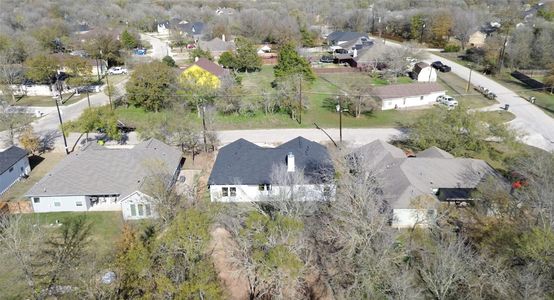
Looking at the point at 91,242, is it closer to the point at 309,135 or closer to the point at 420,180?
the point at 420,180

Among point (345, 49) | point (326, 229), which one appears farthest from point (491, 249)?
point (345, 49)

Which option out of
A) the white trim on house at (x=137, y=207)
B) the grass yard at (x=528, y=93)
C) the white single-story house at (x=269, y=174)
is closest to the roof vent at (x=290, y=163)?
the white single-story house at (x=269, y=174)

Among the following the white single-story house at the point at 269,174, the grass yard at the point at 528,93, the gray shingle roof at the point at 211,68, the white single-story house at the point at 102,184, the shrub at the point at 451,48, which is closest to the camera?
the white single-story house at the point at 102,184

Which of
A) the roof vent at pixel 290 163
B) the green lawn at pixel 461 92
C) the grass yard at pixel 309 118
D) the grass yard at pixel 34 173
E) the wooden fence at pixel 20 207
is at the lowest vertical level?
the grass yard at pixel 34 173

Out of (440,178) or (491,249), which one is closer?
(491,249)

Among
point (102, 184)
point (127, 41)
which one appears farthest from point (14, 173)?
point (127, 41)

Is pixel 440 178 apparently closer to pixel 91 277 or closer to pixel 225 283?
pixel 225 283

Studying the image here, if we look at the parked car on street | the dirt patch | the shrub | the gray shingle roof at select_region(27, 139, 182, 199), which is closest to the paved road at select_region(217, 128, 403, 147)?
the gray shingle roof at select_region(27, 139, 182, 199)

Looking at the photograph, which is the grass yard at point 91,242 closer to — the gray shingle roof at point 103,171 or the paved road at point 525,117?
the gray shingle roof at point 103,171
